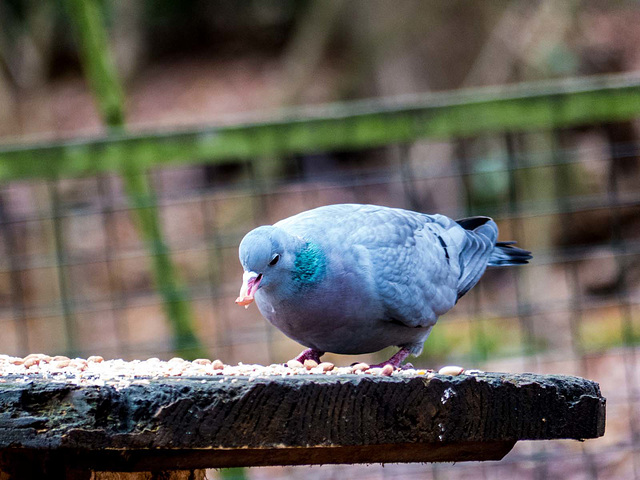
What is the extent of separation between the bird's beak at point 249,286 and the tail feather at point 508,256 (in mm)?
1348

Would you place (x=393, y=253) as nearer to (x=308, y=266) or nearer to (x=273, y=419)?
(x=308, y=266)

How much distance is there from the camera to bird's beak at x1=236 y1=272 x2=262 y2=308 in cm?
244

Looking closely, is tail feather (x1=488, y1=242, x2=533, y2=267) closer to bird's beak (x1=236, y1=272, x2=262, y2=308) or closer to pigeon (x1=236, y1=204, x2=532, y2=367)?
pigeon (x1=236, y1=204, x2=532, y2=367)

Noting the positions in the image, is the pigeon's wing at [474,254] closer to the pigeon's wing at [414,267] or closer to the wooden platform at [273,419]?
the pigeon's wing at [414,267]

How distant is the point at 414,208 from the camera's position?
503 centimetres

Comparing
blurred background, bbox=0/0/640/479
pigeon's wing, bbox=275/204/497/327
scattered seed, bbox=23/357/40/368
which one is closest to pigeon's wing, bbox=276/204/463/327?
pigeon's wing, bbox=275/204/497/327

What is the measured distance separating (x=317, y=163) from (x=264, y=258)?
352 inches

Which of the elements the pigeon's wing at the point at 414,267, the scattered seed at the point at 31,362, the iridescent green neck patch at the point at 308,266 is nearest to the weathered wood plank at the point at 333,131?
the pigeon's wing at the point at 414,267

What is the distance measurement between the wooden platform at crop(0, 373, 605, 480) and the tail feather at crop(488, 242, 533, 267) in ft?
6.02

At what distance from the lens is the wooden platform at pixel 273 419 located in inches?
57.4

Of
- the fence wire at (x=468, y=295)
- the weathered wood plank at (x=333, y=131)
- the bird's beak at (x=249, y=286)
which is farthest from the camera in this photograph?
the fence wire at (x=468, y=295)

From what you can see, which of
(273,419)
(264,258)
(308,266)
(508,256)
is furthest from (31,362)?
(508,256)

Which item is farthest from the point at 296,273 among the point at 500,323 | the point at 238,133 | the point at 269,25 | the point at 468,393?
the point at 269,25

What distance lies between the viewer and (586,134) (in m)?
9.41
